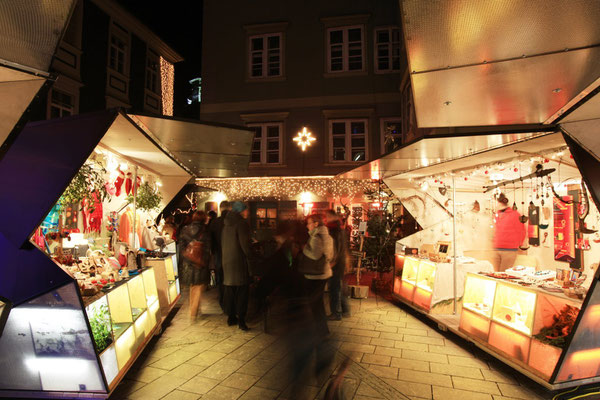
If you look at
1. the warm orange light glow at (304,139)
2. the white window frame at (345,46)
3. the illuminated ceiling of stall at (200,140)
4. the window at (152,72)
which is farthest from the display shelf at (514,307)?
the window at (152,72)

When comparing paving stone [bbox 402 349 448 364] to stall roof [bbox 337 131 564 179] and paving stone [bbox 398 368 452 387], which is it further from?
stall roof [bbox 337 131 564 179]

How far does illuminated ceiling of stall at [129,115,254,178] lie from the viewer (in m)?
4.41

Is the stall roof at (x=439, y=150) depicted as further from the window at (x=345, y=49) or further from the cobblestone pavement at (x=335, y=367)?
the window at (x=345, y=49)

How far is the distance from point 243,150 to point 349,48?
396 inches

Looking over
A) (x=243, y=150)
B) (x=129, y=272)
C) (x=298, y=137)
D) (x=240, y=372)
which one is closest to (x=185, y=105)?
(x=298, y=137)

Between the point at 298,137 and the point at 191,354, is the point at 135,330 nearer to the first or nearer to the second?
the point at 191,354

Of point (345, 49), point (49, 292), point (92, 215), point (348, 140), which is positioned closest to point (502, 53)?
point (49, 292)

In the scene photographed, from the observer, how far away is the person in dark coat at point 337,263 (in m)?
5.85

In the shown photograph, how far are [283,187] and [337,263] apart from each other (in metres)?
8.26

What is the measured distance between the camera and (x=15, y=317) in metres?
3.22

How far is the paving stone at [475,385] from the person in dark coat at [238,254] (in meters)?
3.32

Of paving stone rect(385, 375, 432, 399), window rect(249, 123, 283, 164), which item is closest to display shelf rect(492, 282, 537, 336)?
paving stone rect(385, 375, 432, 399)

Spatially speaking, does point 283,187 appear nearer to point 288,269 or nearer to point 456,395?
point 288,269

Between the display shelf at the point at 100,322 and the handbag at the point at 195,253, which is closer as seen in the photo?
the display shelf at the point at 100,322
